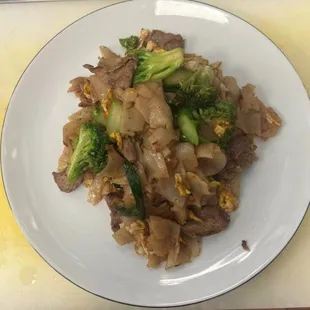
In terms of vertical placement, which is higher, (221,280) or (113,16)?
(113,16)

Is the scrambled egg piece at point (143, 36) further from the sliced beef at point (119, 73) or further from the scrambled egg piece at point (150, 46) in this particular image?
the sliced beef at point (119, 73)

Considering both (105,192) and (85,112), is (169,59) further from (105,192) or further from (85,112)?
(105,192)

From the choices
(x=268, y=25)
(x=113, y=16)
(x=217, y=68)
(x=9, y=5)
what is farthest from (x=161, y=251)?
(x=9, y=5)

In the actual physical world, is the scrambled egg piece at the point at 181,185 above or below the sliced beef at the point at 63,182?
above

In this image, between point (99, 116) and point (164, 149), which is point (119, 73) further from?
point (164, 149)

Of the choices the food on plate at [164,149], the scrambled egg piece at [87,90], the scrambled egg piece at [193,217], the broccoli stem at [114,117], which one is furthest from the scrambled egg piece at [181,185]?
the scrambled egg piece at [87,90]

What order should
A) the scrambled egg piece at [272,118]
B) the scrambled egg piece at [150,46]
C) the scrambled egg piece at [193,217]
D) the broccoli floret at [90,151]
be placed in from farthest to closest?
1. the scrambled egg piece at [150,46]
2. the scrambled egg piece at [272,118]
3. the scrambled egg piece at [193,217]
4. the broccoli floret at [90,151]

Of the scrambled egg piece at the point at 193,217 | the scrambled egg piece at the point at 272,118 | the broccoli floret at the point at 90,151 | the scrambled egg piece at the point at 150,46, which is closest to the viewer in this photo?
the broccoli floret at the point at 90,151
